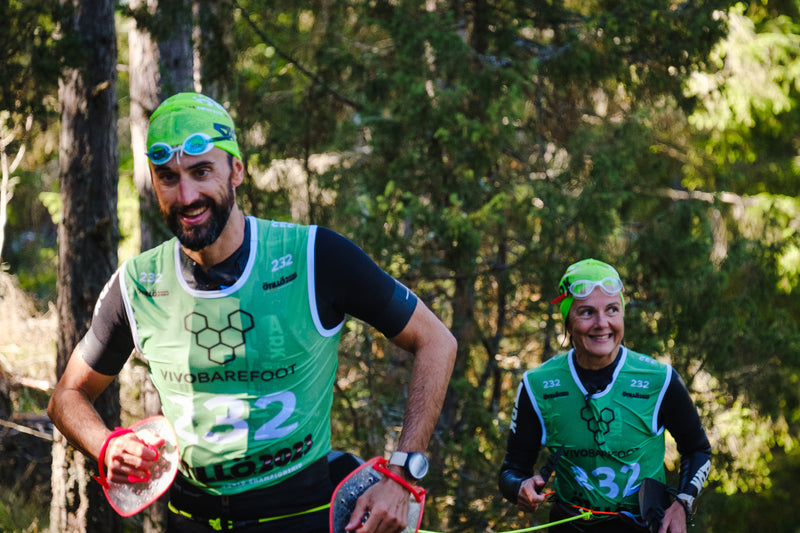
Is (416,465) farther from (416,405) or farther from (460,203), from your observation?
(460,203)

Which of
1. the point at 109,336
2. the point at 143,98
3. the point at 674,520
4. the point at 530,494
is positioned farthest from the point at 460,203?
the point at 109,336

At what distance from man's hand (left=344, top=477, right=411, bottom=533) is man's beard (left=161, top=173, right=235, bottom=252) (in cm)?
105

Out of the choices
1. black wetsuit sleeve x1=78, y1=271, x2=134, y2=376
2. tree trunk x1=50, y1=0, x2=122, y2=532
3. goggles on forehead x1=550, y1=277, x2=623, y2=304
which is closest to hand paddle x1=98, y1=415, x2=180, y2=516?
black wetsuit sleeve x1=78, y1=271, x2=134, y2=376

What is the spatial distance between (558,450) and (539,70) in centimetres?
576

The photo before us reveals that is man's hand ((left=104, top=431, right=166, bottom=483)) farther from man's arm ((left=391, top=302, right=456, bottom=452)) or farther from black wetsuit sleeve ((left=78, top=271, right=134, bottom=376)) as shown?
man's arm ((left=391, top=302, right=456, bottom=452))

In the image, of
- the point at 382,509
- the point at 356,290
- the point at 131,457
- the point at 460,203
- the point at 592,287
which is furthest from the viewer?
the point at 460,203

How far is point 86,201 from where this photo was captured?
5852mm

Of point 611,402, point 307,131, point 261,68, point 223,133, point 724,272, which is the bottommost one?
point 611,402

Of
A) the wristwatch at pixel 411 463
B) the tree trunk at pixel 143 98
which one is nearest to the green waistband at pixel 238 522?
the wristwatch at pixel 411 463

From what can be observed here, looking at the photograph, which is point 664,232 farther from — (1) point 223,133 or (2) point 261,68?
(2) point 261,68

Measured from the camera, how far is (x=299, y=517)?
263 centimetres

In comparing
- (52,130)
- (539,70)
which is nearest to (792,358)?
(539,70)

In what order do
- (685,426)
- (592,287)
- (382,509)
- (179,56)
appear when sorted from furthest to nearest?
(179,56)
(592,287)
(685,426)
(382,509)

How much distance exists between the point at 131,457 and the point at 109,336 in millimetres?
522
